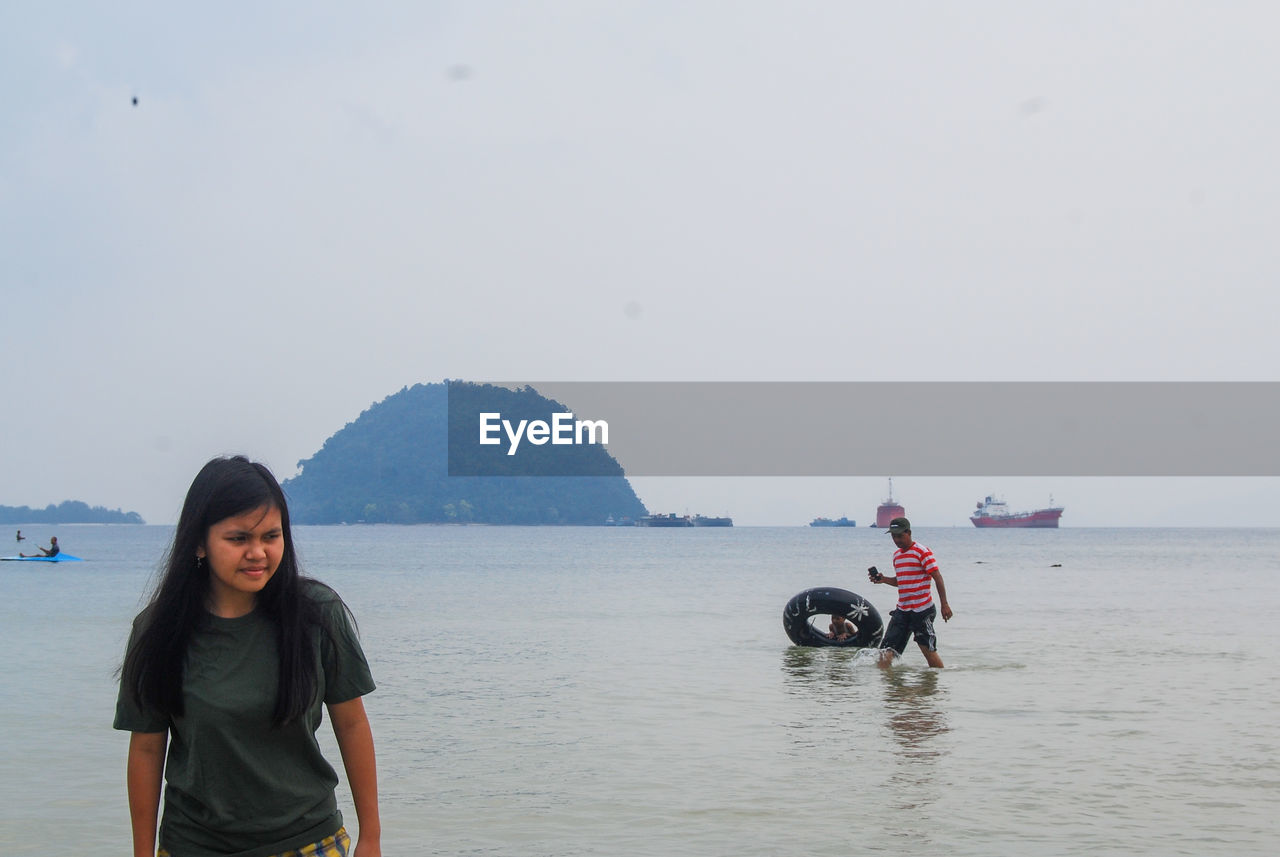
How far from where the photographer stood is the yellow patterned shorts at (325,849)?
Result: 115 inches

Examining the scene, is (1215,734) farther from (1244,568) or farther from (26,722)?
(1244,568)

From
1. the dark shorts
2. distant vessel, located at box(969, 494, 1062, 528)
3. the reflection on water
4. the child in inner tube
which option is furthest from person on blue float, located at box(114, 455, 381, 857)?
distant vessel, located at box(969, 494, 1062, 528)

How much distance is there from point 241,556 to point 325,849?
2.43ft

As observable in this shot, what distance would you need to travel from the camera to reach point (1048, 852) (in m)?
6.80

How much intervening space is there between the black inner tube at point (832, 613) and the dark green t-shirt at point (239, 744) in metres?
14.7

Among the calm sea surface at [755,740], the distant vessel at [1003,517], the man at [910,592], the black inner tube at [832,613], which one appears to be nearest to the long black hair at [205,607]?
the calm sea surface at [755,740]

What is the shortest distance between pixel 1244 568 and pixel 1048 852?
59.4 meters

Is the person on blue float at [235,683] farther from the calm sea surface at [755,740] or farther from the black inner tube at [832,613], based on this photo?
the black inner tube at [832,613]

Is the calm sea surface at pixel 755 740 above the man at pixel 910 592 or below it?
below

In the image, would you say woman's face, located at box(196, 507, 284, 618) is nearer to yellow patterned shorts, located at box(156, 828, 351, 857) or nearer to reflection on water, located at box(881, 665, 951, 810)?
yellow patterned shorts, located at box(156, 828, 351, 857)

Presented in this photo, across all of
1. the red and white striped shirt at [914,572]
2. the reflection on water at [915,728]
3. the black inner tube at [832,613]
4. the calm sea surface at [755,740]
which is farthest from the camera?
the black inner tube at [832,613]

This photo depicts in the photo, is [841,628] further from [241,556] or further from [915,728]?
[241,556]

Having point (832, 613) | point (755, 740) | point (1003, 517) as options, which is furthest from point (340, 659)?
point (1003, 517)

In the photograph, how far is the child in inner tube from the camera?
1748 cm
